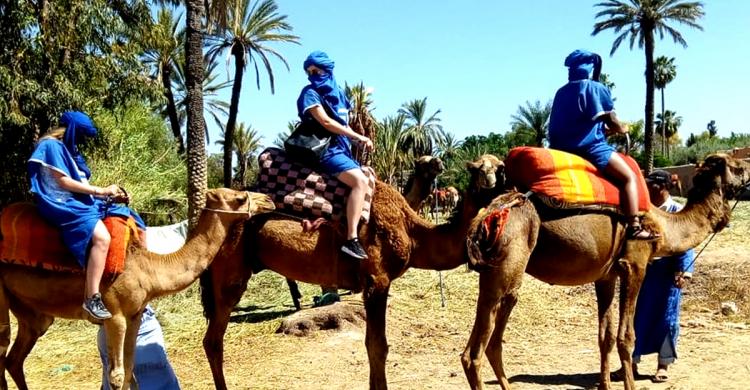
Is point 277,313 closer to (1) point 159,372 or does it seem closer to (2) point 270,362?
(2) point 270,362

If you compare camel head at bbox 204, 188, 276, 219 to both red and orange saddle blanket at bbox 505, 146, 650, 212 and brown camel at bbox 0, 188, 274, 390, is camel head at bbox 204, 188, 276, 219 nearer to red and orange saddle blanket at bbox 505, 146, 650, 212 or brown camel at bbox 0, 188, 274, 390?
brown camel at bbox 0, 188, 274, 390

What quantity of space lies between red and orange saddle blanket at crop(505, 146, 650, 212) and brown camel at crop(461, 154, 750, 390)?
12 cm

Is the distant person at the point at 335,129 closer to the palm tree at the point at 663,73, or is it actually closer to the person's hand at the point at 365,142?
the person's hand at the point at 365,142

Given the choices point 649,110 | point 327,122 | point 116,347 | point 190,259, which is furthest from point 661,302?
point 649,110

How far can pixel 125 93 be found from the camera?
14781mm

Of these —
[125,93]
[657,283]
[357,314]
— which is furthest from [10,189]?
[657,283]

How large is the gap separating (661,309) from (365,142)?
13.1 feet

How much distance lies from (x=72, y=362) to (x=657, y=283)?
7.33 m

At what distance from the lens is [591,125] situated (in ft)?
19.5

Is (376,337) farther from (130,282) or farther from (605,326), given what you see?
(605,326)

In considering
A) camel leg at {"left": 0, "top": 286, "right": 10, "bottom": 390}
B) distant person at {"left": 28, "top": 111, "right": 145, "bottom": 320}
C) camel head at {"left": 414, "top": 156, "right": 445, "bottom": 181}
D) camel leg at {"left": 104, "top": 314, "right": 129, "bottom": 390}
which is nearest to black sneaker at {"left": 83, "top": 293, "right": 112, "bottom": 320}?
distant person at {"left": 28, "top": 111, "right": 145, "bottom": 320}

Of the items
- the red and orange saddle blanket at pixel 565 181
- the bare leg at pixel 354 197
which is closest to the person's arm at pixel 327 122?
the bare leg at pixel 354 197

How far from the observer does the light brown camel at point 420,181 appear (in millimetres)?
6230

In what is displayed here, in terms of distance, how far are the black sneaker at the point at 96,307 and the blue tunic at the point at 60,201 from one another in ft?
0.96
